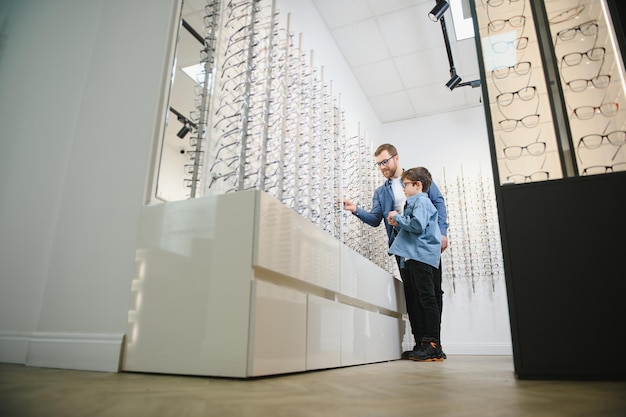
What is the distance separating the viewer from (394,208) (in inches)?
140

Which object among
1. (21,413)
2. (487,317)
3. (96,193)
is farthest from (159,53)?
(487,317)

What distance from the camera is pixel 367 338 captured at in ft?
8.80

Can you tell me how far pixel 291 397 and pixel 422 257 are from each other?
84.0 inches

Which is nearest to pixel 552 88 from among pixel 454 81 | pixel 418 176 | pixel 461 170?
pixel 418 176

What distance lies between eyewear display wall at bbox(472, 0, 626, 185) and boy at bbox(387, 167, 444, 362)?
1.12 m

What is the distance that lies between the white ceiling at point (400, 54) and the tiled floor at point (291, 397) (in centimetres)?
349

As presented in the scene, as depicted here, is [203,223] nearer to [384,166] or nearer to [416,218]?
[416,218]

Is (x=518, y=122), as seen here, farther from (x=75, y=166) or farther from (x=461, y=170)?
(x=461, y=170)

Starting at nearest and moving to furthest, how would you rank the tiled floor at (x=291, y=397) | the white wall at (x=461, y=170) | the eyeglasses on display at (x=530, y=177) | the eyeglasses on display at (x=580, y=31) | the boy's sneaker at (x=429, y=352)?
1. the tiled floor at (x=291, y=397)
2. the eyeglasses on display at (x=530, y=177)
3. the eyeglasses on display at (x=580, y=31)
4. the boy's sneaker at (x=429, y=352)
5. the white wall at (x=461, y=170)

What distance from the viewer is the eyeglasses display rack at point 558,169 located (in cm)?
160

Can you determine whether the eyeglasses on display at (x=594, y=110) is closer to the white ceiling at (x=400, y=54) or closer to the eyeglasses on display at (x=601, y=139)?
the eyeglasses on display at (x=601, y=139)

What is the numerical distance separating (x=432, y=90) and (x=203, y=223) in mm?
4239

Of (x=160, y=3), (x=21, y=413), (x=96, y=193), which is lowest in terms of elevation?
(x=21, y=413)

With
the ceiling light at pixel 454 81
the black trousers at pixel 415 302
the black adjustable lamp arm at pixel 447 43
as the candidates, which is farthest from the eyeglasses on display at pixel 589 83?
the ceiling light at pixel 454 81
